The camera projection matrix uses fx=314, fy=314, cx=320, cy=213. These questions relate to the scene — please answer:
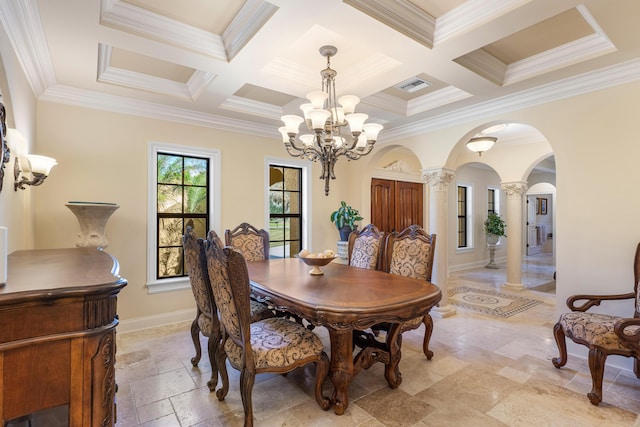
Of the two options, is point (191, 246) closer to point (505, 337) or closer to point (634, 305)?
point (505, 337)

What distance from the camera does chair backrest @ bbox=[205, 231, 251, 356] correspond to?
66.8 inches

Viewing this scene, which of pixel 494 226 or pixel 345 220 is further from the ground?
pixel 345 220

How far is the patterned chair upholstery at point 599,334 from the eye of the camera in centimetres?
215

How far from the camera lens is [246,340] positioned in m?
1.78

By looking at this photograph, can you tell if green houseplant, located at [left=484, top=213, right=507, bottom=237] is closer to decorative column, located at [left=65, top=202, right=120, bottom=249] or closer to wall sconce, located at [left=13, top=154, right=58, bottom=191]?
decorative column, located at [left=65, top=202, right=120, bottom=249]

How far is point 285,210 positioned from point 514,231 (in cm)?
424

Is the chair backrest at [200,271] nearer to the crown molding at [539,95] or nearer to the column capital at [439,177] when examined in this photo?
the column capital at [439,177]

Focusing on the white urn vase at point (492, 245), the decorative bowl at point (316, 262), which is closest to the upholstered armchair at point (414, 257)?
the decorative bowl at point (316, 262)

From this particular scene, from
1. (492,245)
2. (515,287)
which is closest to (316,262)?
(515,287)

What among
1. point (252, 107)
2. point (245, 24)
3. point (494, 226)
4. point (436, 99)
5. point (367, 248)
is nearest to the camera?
point (245, 24)

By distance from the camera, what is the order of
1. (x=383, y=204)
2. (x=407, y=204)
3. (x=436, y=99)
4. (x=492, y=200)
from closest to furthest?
1. (x=436, y=99)
2. (x=383, y=204)
3. (x=407, y=204)
4. (x=492, y=200)

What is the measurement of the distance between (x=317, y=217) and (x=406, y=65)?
2.81 m

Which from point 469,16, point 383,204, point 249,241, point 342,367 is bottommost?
point 342,367

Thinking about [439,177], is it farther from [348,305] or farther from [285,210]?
[348,305]
